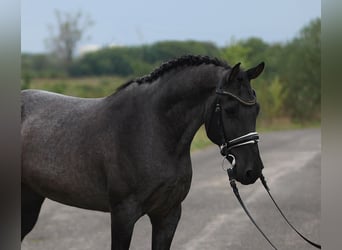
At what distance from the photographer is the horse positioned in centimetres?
265

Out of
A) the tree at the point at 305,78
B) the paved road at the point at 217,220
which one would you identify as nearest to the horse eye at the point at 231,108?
the paved road at the point at 217,220

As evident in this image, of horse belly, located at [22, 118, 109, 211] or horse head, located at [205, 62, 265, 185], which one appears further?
horse belly, located at [22, 118, 109, 211]

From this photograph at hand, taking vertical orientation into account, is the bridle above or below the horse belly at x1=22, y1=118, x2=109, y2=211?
above

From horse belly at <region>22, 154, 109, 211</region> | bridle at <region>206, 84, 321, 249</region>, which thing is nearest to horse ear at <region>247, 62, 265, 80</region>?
bridle at <region>206, 84, 321, 249</region>

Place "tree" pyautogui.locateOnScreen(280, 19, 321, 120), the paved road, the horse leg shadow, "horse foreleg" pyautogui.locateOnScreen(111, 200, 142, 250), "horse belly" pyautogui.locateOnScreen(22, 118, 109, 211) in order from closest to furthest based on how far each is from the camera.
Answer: "horse foreleg" pyautogui.locateOnScreen(111, 200, 142, 250) → "horse belly" pyautogui.locateOnScreen(22, 118, 109, 211) → the horse leg shadow → the paved road → "tree" pyautogui.locateOnScreen(280, 19, 321, 120)

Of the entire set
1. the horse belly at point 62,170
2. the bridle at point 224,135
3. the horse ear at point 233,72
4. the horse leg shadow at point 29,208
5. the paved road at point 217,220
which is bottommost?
the paved road at point 217,220

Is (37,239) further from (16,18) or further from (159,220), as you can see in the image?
(16,18)

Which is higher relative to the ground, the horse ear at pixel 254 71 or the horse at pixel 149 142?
the horse ear at pixel 254 71

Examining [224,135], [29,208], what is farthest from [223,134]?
[29,208]

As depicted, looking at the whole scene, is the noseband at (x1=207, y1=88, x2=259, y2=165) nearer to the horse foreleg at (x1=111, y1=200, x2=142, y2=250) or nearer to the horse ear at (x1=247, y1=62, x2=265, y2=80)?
the horse ear at (x1=247, y1=62, x2=265, y2=80)

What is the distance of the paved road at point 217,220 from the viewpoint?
5438mm

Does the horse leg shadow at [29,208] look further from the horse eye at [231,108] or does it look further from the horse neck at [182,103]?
the horse eye at [231,108]

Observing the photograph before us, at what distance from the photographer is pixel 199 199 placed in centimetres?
790

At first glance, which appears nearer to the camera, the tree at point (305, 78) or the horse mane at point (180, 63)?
the horse mane at point (180, 63)
